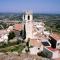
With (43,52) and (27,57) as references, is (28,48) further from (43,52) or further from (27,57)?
(27,57)

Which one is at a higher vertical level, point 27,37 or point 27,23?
point 27,23

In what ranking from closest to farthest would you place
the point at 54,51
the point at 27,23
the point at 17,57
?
1. the point at 17,57
2. the point at 54,51
3. the point at 27,23

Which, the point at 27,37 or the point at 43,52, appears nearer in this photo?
the point at 43,52

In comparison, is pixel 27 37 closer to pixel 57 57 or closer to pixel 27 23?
pixel 27 23

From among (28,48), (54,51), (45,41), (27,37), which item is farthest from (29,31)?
(54,51)

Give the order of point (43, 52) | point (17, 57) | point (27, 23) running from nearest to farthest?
point (17, 57)
point (43, 52)
point (27, 23)

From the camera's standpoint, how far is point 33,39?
82.4ft

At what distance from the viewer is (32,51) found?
21328 mm

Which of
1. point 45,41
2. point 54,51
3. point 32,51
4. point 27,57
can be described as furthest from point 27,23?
point 27,57

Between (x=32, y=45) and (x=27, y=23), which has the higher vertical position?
(x=27, y=23)

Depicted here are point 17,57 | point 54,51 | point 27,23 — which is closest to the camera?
point 17,57

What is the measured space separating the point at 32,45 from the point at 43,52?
195 cm

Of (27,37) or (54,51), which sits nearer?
(54,51)

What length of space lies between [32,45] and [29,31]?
383 centimetres
